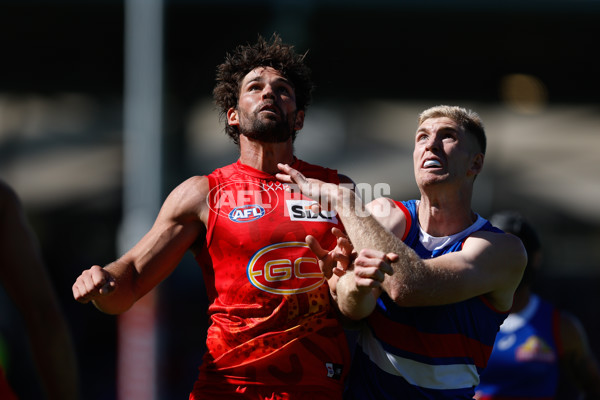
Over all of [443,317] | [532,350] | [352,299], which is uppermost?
[352,299]

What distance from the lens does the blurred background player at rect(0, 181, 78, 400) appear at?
321 cm

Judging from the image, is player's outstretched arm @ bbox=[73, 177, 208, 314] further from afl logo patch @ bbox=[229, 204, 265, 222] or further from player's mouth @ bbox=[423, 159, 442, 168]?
player's mouth @ bbox=[423, 159, 442, 168]

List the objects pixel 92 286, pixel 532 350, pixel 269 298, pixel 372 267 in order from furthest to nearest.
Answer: pixel 532 350
pixel 269 298
pixel 92 286
pixel 372 267

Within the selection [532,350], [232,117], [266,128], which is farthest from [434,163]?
[532,350]

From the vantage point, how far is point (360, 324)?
3648mm

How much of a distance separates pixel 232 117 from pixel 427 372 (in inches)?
62.6

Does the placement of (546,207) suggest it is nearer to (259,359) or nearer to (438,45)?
(438,45)

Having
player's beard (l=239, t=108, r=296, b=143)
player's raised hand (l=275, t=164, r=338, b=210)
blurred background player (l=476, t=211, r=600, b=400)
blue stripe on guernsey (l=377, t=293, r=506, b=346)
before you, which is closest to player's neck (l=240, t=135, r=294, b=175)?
player's beard (l=239, t=108, r=296, b=143)

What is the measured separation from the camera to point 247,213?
140 inches

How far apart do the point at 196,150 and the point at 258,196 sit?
13.5 metres

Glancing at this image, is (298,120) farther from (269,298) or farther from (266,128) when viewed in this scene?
(269,298)

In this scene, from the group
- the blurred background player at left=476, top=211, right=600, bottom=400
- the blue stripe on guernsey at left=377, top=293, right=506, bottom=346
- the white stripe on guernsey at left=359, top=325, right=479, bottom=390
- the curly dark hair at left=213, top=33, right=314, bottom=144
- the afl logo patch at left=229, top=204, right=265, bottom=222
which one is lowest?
Answer: the blurred background player at left=476, top=211, right=600, bottom=400

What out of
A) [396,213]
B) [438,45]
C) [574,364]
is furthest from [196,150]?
[396,213]

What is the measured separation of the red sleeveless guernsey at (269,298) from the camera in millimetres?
3424
